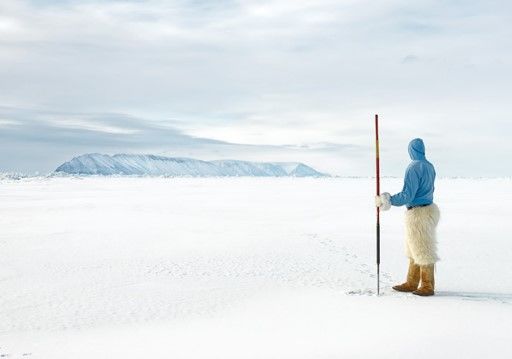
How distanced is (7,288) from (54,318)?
6.49 ft

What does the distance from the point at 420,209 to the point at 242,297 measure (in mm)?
2621

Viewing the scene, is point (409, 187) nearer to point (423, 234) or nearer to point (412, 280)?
point (423, 234)

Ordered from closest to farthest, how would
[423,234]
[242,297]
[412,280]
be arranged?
[423,234]
[412,280]
[242,297]

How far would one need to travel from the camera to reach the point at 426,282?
6.98 m

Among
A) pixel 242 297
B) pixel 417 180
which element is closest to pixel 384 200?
pixel 417 180

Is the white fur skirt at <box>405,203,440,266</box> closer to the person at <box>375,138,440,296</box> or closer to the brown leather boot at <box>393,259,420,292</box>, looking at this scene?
the person at <box>375,138,440,296</box>

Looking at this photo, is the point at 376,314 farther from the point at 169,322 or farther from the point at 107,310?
the point at 107,310

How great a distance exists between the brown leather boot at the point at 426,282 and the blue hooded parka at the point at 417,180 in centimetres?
83

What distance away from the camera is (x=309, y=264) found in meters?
9.77

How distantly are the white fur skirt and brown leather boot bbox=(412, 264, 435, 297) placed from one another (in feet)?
0.30

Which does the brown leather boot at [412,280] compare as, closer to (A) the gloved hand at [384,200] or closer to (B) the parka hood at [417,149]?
(A) the gloved hand at [384,200]

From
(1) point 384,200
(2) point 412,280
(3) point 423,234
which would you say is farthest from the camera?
(2) point 412,280

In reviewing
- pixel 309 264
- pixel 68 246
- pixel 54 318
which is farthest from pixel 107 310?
pixel 68 246

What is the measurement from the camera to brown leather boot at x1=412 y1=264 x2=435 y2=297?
22.8ft
